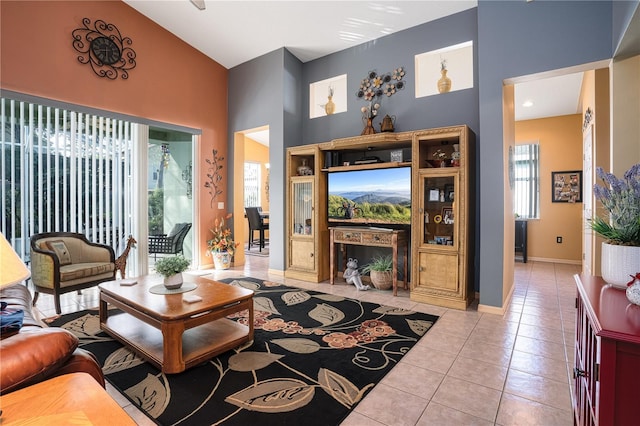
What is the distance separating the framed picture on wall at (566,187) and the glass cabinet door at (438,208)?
399cm

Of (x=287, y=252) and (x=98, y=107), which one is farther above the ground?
(x=98, y=107)

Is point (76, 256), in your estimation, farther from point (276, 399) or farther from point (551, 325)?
point (551, 325)

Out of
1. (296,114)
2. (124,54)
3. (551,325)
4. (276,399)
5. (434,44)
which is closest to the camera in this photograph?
(276,399)

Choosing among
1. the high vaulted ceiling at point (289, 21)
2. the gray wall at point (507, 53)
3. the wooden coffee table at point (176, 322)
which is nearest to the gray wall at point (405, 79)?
the high vaulted ceiling at point (289, 21)

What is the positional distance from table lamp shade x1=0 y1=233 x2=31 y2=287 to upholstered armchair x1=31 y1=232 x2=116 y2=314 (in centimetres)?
286

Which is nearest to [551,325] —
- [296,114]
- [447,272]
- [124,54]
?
[447,272]

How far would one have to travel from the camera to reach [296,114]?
5.37 meters

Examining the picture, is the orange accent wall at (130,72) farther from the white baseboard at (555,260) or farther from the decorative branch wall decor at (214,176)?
the white baseboard at (555,260)

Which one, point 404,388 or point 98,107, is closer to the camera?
point 404,388

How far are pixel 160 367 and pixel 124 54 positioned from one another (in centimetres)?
435

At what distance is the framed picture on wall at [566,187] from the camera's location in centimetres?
605

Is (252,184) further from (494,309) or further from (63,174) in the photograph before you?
(494,309)

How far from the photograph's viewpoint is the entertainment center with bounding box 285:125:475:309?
362 centimetres

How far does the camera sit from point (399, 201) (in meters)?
4.21
